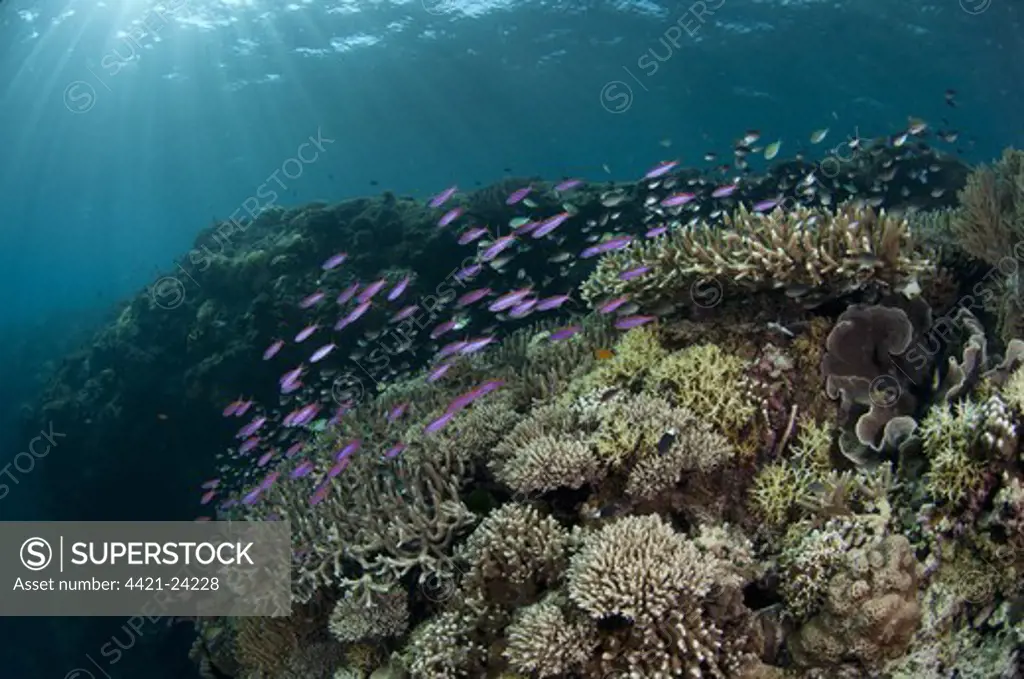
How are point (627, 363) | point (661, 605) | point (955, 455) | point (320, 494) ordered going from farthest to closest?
point (320, 494) < point (627, 363) < point (955, 455) < point (661, 605)

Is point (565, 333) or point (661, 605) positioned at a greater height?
point (661, 605)

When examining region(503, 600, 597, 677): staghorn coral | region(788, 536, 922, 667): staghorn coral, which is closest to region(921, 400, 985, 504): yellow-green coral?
region(788, 536, 922, 667): staghorn coral

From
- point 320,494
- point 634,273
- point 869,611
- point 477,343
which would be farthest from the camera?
point 477,343

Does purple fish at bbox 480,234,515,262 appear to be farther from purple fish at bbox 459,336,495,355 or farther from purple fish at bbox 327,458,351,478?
purple fish at bbox 327,458,351,478

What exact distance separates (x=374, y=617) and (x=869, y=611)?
3916 mm

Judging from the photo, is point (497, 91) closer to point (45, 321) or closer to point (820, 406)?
point (45, 321)

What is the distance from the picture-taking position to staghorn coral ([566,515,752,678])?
3.91m

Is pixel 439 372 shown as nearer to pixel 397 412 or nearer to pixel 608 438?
pixel 397 412

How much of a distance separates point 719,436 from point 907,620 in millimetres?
1800

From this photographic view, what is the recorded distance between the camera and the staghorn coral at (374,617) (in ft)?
18.2

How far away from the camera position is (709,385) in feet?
18.3

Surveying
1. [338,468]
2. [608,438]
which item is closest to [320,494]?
[338,468]

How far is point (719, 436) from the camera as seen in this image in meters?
5.21

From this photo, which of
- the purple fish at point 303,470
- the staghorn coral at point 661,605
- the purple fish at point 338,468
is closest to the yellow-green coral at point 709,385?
the staghorn coral at point 661,605
